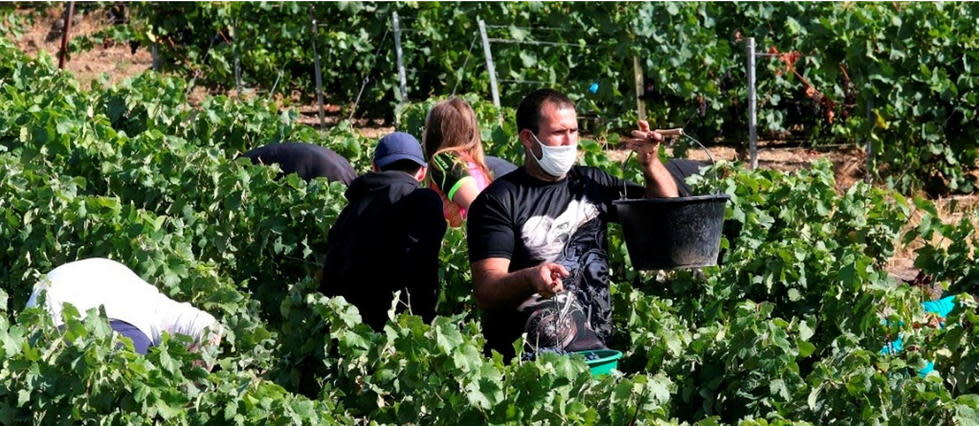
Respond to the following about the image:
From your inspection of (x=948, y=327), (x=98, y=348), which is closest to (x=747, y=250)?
(x=948, y=327)

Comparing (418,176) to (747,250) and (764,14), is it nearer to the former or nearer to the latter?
(747,250)

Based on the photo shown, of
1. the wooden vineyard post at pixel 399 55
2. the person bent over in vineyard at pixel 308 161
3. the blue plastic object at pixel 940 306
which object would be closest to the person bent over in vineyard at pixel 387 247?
the person bent over in vineyard at pixel 308 161

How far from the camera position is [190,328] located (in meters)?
4.71

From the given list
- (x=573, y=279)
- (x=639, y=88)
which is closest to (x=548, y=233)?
(x=573, y=279)

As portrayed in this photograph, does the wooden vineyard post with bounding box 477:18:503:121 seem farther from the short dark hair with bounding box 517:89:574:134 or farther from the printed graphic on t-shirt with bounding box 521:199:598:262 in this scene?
the printed graphic on t-shirt with bounding box 521:199:598:262

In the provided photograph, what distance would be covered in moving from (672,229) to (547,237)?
1.38 ft

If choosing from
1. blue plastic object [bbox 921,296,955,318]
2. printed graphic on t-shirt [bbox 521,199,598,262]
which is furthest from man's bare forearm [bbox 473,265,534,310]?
blue plastic object [bbox 921,296,955,318]

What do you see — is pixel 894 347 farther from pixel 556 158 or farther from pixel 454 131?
pixel 454 131

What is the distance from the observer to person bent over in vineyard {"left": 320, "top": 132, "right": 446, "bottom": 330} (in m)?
5.06

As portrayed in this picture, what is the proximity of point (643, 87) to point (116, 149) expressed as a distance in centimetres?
513

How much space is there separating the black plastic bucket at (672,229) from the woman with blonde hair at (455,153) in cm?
82

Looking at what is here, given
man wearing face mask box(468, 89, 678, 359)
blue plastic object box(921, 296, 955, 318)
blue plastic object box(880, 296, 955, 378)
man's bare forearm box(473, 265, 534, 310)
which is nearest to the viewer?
man's bare forearm box(473, 265, 534, 310)

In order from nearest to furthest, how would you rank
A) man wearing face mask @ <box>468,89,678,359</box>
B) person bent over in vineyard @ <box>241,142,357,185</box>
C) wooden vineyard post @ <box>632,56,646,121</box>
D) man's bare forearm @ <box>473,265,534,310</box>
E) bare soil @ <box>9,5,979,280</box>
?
man's bare forearm @ <box>473,265,534,310</box> < man wearing face mask @ <box>468,89,678,359</box> < person bent over in vineyard @ <box>241,142,357,185</box> < bare soil @ <box>9,5,979,280</box> < wooden vineyard post @ <box>632,56,646,121</box>

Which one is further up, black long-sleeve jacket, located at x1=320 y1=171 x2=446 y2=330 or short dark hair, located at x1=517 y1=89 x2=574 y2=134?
short dark hair, located at x1=517 y1=89 x2=574 y2=134
